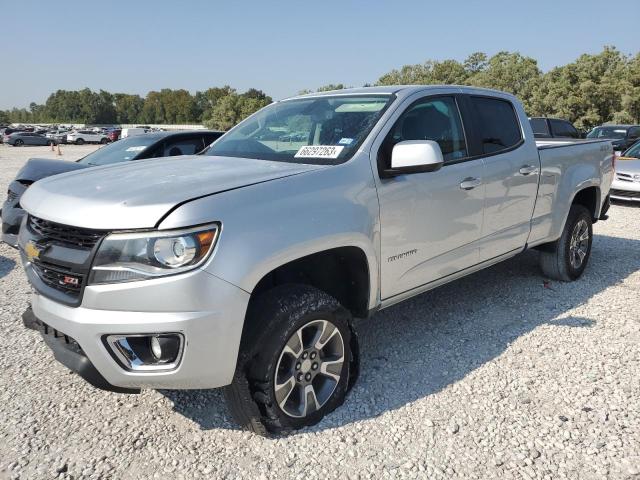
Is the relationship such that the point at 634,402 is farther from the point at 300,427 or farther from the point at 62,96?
the point at 62,96

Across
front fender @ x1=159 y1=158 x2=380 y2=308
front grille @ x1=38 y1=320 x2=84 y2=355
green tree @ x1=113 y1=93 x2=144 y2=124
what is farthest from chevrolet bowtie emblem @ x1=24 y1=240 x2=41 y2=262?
green tree @ x1=113 y1=93 x2=144 y2=124

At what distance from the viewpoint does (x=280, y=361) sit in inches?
101

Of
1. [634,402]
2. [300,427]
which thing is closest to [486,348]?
[634,402]

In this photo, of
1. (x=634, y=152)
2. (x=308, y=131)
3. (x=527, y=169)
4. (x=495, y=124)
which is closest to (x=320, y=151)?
(x=308, y=131)

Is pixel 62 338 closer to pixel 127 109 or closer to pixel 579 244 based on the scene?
pixel 579 244

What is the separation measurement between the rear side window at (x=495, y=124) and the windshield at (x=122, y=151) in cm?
438

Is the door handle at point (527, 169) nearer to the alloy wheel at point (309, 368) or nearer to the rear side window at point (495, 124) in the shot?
the rear side window at point (495, 124)

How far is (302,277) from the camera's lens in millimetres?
3025

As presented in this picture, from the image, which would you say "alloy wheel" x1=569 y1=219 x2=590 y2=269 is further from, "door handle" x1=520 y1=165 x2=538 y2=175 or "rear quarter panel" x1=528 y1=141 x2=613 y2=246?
"door handle" x1=520 y1=165 x2=538 y2=175

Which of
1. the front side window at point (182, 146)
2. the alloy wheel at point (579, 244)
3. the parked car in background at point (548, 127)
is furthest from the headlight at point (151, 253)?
the parked car in background at point (548, 127)

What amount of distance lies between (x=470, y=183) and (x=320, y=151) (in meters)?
1.21

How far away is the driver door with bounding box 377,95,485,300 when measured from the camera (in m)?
3.04

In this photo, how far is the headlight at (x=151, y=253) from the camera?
7.11ft

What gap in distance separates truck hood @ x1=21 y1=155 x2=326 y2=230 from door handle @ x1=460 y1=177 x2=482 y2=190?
1235mm
